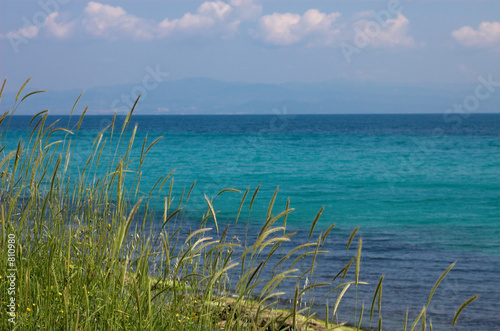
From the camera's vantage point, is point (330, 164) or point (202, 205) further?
point (330, 164)

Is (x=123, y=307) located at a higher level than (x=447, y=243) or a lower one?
higher

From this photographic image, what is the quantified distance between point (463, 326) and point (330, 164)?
21.0 meters

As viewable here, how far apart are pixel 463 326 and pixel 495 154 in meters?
30.9

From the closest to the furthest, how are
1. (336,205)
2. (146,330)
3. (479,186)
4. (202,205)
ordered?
(146,330) < (202,205) < (336,205) < (479,186)

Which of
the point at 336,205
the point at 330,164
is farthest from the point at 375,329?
the point at 330,164

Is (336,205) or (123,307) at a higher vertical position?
(123,307)

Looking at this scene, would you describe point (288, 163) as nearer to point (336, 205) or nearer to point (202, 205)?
point (336, 205)

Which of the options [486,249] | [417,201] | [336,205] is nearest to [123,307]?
[486,249]

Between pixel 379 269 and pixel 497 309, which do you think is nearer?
pixel 497 309

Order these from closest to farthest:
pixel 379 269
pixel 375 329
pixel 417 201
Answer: pixel 375 329 → pixel 379 269 → pixel 417 201

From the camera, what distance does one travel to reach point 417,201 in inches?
626

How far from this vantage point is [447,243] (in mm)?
10008

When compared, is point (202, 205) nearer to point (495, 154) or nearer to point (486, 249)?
point (486, 249)

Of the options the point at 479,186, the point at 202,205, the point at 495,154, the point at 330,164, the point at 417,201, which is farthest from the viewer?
the point at 495,154
